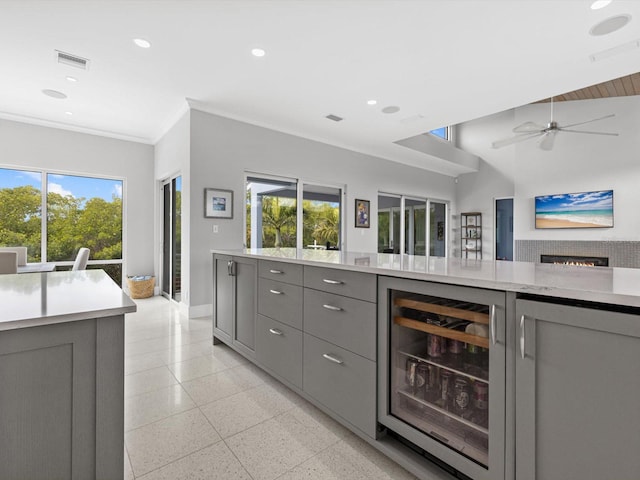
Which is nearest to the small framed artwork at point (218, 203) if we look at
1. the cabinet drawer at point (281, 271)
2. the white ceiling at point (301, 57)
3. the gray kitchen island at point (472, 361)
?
the white ceiling at point (301, 57)

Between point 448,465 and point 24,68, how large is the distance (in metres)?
4.91

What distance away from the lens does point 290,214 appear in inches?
211

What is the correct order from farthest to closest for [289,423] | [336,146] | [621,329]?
[336,146], [289,423], [621,329]

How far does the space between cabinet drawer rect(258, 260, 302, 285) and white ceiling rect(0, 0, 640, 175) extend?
1.93m

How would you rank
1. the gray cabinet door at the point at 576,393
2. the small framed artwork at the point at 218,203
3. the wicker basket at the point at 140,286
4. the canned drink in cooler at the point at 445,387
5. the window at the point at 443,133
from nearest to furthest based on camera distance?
the gray cabinet door at the point at 576,393 < the canned drink in cooler at the point at 445,387 < the small framed artwork at the point at 218,203 < the wicker basket at the point at 140,286 < the window at the point at 443,133

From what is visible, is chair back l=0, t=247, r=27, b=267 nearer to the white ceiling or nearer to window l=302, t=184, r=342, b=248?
the white ceiling

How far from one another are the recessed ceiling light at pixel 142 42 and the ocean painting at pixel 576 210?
22.8 feet

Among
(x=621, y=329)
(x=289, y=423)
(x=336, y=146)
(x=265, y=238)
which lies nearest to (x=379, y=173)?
(x=336, y=146)

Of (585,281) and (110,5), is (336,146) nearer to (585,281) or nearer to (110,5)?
(110,5)

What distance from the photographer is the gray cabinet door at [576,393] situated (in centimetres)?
83

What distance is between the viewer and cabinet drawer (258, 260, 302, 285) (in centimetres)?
198

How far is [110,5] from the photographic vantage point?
2.40 metres

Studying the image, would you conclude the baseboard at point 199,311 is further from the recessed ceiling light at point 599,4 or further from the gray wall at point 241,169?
the recessed ceiling light at point 599,4

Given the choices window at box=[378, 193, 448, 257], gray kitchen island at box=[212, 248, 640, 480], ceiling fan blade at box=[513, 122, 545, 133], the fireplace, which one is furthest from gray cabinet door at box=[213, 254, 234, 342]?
the fireplace
